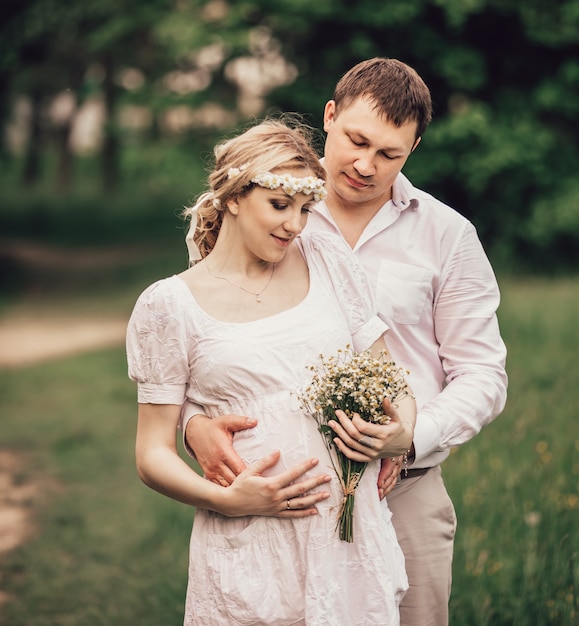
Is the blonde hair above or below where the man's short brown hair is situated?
below

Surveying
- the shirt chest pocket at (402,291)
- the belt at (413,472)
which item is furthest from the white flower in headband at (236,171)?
the belt at (413,472)

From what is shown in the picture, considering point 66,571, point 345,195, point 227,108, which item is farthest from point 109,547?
point 227,108

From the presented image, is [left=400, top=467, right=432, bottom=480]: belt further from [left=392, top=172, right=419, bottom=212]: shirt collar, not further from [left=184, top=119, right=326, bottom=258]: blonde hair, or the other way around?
[left=184, top=119, right=326, bottom=258]: blonde hair

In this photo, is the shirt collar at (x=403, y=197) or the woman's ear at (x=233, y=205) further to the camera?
the shirt collar at (x=403, y=197)

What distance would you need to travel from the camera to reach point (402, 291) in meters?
3.14

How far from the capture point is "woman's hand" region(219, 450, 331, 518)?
2625 millimetres

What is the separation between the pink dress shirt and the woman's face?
472 mm

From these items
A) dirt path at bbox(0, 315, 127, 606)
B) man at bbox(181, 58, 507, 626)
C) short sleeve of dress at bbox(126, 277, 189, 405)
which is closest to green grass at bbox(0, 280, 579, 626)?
dirt path at bbox(0, 315, 127, 606)

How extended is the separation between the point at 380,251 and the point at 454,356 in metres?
0.44

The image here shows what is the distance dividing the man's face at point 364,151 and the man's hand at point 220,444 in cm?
92

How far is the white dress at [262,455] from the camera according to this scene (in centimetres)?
267

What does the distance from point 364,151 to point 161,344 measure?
37.2 inches

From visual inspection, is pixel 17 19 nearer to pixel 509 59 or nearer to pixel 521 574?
pixel 509 59

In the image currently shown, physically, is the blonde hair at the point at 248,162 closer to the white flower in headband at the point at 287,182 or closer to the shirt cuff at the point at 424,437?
the white flower in headband at the point at 287,182
